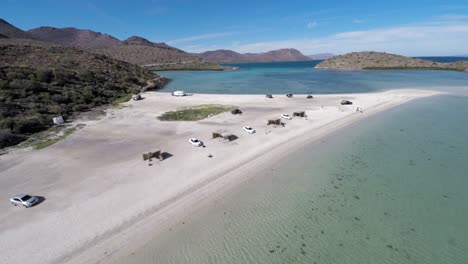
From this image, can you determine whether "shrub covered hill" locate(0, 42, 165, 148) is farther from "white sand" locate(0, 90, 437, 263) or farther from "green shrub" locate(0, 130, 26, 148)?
"white sand" locate(0, 90, 437, 263)

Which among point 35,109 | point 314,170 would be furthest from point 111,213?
point 35,109

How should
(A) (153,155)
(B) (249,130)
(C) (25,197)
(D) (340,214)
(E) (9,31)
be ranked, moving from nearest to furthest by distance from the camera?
(D) (340,214)
(C) (25,197)
(A) (153,155)
(B) (249,130)
(E) (9,31)

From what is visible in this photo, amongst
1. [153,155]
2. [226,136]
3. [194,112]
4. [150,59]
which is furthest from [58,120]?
[150,59]

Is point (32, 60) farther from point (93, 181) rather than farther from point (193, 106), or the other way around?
point (93, 181)

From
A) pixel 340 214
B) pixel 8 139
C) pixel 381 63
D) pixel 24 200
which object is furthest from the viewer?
pixel 381 63

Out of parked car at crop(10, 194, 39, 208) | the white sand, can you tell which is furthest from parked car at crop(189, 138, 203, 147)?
parked car at crop(10, 194, 39, 208)

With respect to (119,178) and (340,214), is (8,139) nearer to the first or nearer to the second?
(119,178)

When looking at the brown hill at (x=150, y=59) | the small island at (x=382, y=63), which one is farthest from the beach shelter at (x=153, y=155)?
the brown hill at (x=150, y=59)
